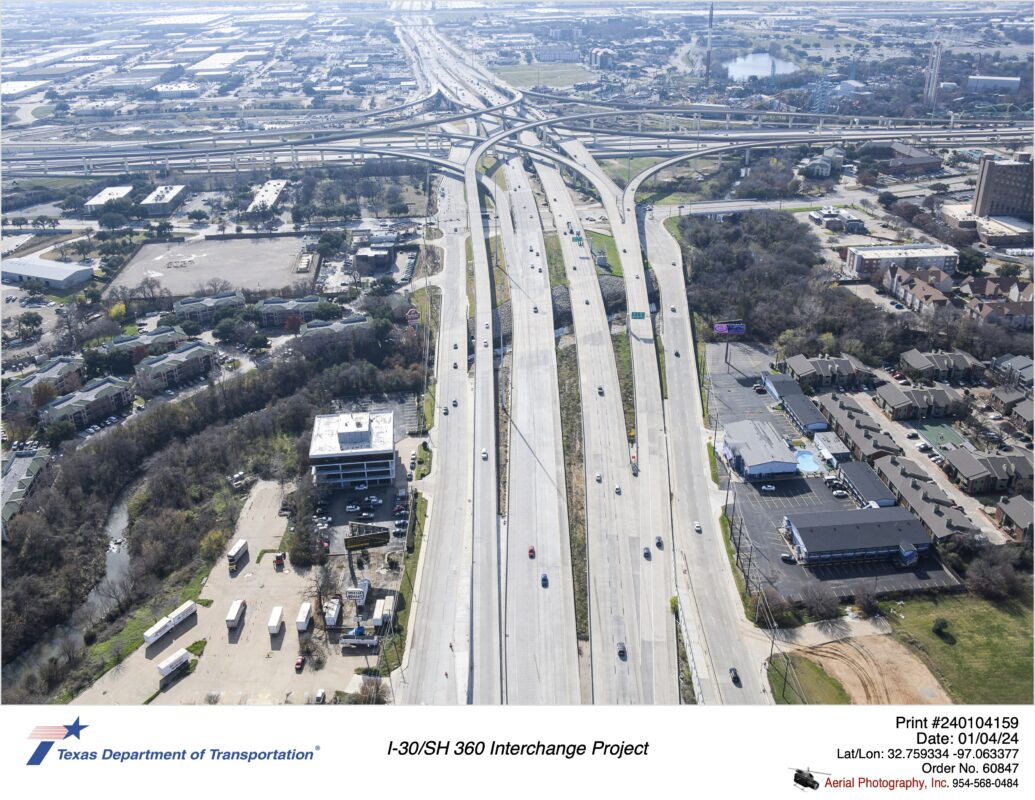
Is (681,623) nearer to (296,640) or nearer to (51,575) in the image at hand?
(296,640)

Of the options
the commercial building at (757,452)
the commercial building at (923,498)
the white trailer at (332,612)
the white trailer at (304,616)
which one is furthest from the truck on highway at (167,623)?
the commercial building at (923,498)

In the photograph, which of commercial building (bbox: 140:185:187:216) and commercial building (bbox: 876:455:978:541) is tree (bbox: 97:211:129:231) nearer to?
commercial building (bbox: 140:185:187:216)

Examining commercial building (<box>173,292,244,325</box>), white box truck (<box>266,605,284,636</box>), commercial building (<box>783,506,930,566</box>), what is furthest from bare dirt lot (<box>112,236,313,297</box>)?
commercial building (<box>783,506,930,566</box>)

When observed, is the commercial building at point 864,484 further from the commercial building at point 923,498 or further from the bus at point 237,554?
the bus at point 237,554

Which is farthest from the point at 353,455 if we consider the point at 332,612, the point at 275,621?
the point at 275,621
